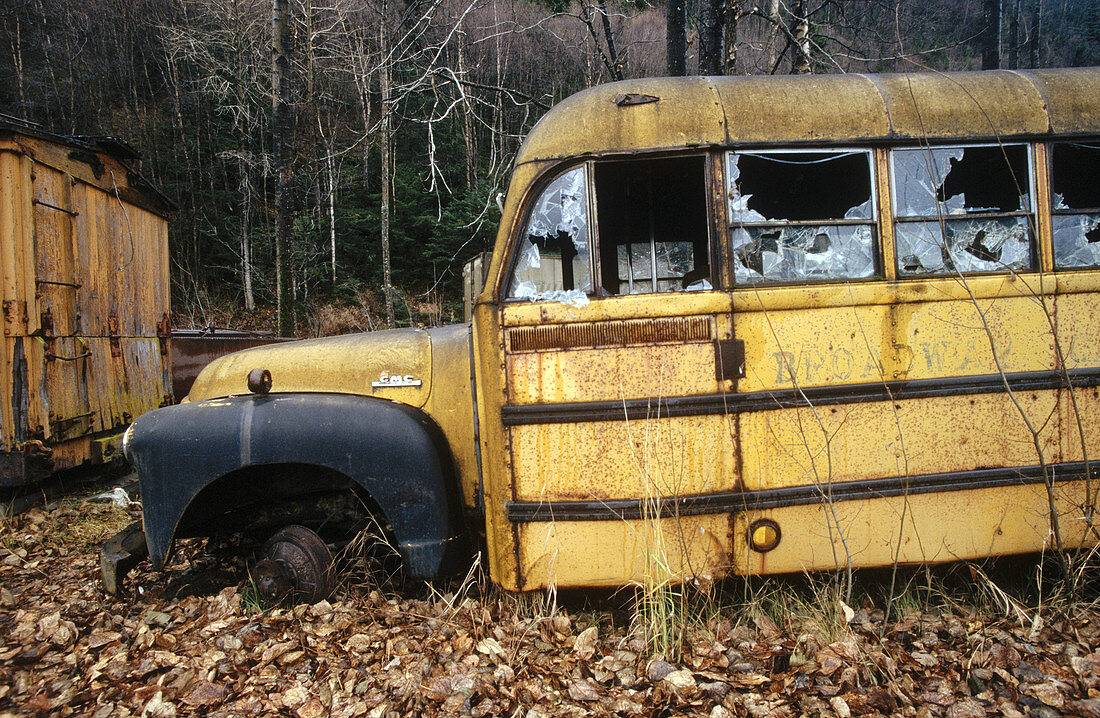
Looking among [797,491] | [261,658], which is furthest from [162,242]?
[797,491]

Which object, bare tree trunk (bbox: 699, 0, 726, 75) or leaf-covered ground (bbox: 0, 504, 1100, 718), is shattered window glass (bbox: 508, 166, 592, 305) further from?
bare tree trunk (bbox: 699, 0, 726, 75)

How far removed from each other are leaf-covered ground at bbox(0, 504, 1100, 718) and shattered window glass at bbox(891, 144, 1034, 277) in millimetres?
1640

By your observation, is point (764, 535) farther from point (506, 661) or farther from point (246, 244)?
point (246, 244)

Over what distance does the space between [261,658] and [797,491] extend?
8.39 ft

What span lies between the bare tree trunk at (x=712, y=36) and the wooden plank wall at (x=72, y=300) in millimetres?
6581

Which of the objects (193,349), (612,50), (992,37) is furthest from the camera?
(992,37)

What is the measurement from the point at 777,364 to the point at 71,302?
610 cm

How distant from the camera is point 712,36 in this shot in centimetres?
671

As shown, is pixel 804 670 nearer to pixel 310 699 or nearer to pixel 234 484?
pixel 310 699

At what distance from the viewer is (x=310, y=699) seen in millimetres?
2379

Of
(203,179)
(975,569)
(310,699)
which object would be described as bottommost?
(310,699)

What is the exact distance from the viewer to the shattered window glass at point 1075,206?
2758 mm

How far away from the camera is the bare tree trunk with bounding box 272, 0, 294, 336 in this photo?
1048 centimetres

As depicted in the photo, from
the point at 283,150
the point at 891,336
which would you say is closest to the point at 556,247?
the point at 891,336
